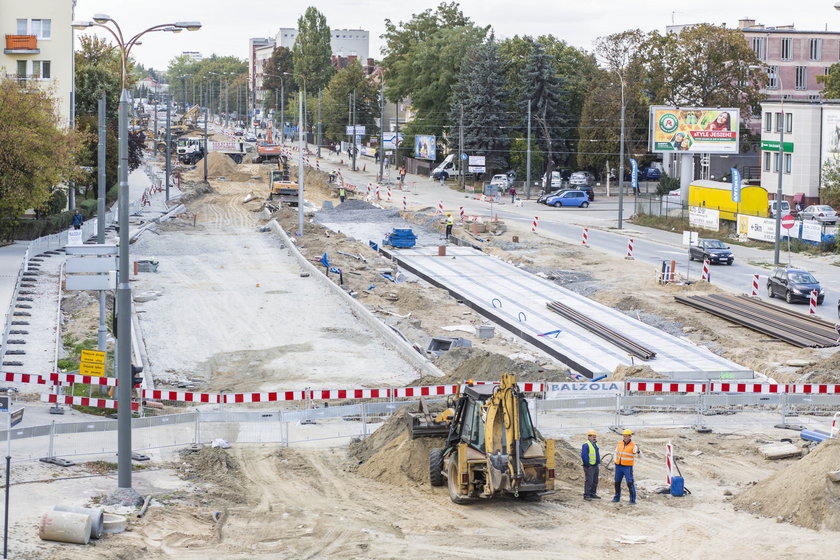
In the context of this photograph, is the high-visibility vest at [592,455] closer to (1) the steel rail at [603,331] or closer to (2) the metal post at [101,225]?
(2) the metal post at [101,225]

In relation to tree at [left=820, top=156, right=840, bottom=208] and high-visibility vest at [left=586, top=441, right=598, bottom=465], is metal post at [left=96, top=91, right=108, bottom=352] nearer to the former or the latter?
high-visibility vest at [left=586, top=441, right=598, bottom=465]

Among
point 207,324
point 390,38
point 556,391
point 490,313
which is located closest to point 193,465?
point 556,391

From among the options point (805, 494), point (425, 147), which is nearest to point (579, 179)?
point (425, 147)

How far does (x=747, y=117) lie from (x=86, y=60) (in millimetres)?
53336

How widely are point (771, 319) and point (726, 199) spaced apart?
2719 centimetres

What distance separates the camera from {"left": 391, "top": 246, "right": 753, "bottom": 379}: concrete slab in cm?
3177

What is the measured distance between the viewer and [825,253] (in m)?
55.1

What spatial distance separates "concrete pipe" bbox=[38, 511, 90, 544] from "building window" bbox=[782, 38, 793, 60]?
9796cm

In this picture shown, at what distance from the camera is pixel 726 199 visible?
6381cm

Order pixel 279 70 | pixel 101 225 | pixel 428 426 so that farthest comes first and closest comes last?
pixel 279 70 < pixel 101 225 < pixel 428 426

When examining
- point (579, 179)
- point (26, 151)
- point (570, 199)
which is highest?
point (26, 151)

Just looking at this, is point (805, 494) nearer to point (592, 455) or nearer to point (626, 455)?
point (626, 455)

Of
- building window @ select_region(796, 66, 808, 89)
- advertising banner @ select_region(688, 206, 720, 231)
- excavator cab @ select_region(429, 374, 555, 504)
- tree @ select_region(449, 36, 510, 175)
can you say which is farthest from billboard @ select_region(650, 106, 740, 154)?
excavator cab @ select_region(429, 374, 555, 504)

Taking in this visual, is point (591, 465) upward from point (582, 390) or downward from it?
upward
